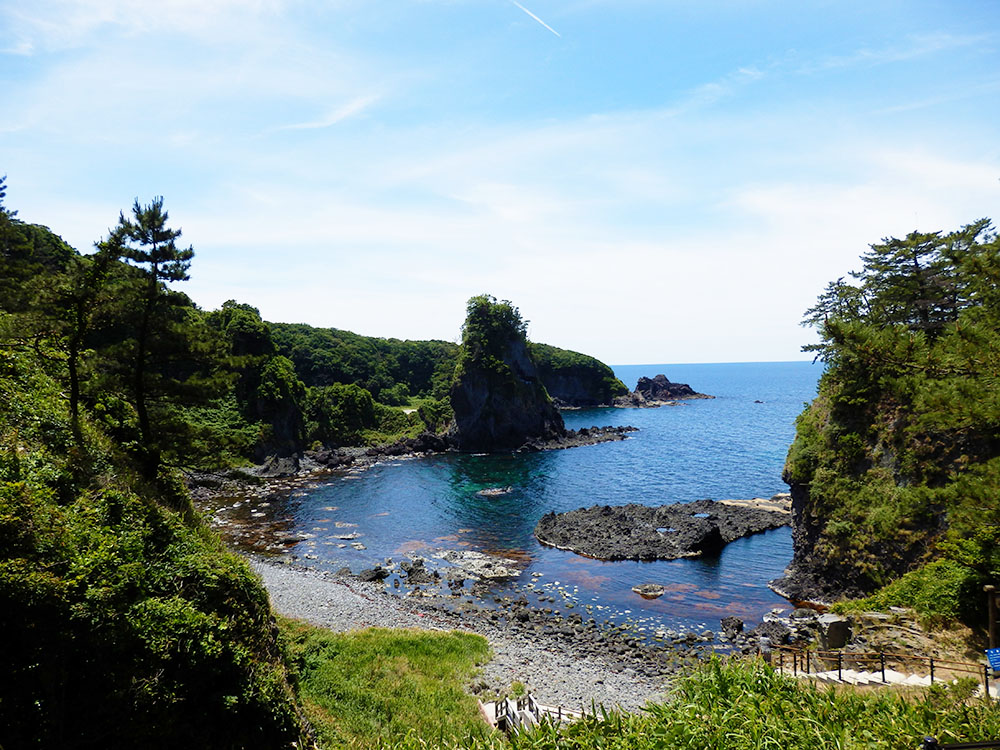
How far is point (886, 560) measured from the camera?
2458 centimetres

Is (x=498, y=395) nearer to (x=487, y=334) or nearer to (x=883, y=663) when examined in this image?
(x=487, y=334)

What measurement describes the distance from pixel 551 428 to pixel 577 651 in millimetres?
67737

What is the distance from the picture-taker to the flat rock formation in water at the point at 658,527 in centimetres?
3891

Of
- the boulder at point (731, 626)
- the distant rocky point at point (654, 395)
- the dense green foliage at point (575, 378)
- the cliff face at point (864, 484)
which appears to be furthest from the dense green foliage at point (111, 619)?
the distant rocky point at point (654, 395)

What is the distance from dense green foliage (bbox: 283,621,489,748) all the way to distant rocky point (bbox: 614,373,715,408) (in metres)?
137

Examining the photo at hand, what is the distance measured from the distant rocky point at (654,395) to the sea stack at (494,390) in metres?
68.5

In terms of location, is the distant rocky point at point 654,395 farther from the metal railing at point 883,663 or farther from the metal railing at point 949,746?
the metal railing at point 949,746

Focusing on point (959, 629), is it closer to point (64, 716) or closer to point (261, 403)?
point (64, 716)

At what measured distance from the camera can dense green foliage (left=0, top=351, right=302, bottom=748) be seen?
8.72 m

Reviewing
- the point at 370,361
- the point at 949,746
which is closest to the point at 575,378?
the point at 370,361

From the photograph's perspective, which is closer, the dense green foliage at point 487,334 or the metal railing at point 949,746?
the metal railing at point 949,746

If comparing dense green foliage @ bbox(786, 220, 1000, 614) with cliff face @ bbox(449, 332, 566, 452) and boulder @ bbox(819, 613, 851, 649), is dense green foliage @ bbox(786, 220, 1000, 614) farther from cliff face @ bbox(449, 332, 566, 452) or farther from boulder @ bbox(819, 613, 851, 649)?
cliff face @ bbox(449, 332, 566, 452)

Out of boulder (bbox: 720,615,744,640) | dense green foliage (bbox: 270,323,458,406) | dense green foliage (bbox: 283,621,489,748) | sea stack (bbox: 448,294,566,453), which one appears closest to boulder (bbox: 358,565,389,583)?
dense green foliage (bbox: 283,621,489,748)

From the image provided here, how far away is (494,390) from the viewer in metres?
88.7
